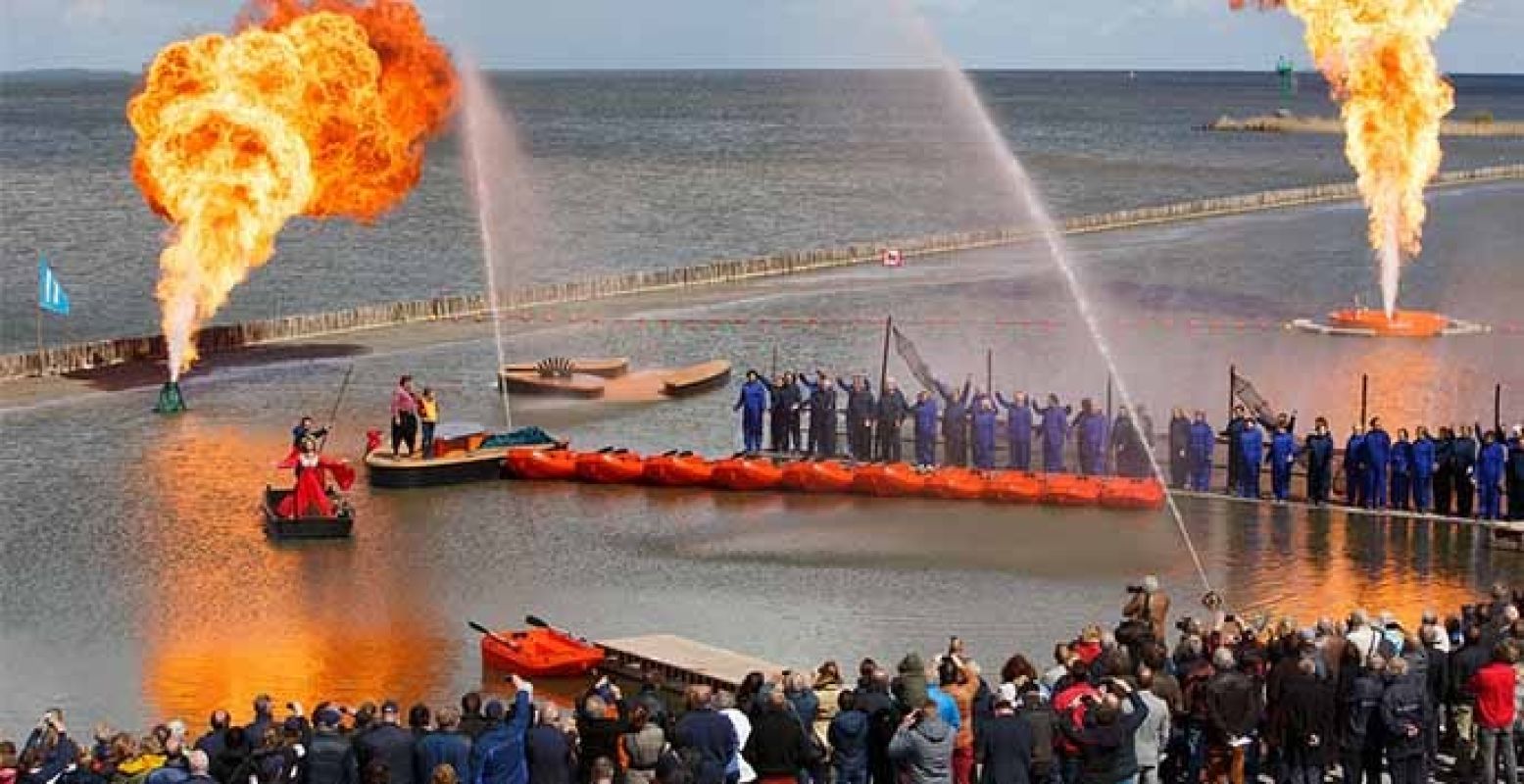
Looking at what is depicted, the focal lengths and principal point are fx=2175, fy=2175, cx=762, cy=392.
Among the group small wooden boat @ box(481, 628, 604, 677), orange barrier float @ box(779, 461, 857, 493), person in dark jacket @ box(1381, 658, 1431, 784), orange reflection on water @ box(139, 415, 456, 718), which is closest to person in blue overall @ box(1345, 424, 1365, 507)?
orange barrier float @ box(779, 461, 857, 493)

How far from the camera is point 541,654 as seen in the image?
26.2 m

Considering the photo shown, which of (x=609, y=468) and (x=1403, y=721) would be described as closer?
(x=1403, y=721)

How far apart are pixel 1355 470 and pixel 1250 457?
5.84 feet

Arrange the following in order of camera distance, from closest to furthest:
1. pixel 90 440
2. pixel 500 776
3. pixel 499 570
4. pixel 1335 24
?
pixel 500 776 → pixel 499 570 → pixel 90 440 → pixel 1335 24

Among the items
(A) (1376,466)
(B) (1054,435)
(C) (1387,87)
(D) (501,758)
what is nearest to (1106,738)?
(D) (501,758)

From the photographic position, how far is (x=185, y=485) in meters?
38.3

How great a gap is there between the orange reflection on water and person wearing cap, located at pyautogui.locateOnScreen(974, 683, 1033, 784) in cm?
999

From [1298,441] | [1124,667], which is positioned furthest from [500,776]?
[1298,441]

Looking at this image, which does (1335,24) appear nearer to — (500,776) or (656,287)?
(656,287)

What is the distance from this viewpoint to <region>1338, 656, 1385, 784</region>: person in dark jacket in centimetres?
1942

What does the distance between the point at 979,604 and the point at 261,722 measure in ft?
45.2

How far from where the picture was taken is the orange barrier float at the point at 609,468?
3847 cm

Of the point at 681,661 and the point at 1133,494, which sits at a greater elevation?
the point at 1133,494

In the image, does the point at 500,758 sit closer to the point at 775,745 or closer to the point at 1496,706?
the point at 775,745
